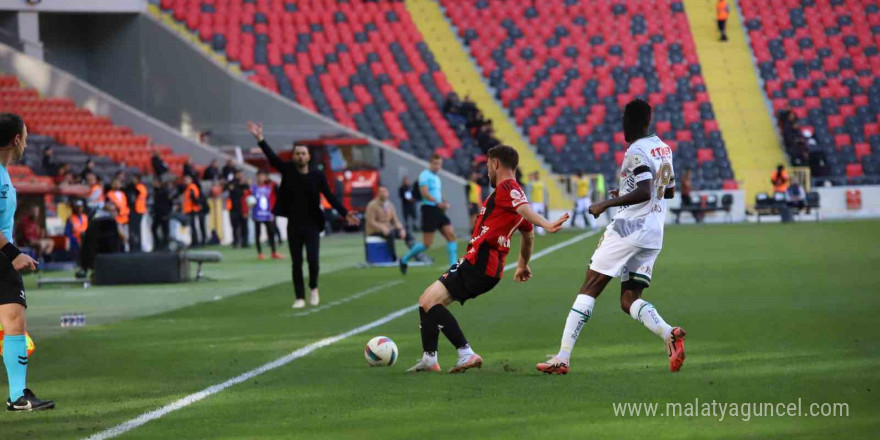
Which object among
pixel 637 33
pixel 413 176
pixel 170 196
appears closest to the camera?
pixel 170 196

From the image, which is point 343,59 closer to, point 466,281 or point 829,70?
point 829,70

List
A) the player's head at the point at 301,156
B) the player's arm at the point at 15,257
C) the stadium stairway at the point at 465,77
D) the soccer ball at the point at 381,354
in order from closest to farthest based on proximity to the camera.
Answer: the player's arm at the point at 15,257 → the soccer ball at the point at 381,354 → the player's head at the point at 301,156 → the stadium stairway at the point at 465,77

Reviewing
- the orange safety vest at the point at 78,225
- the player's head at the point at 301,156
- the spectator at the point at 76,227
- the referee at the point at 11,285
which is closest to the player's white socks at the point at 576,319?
the referee at the point at 11,285

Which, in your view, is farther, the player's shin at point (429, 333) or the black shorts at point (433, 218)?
the black shorts at point (433, 218)

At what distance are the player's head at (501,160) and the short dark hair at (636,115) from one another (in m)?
0.83

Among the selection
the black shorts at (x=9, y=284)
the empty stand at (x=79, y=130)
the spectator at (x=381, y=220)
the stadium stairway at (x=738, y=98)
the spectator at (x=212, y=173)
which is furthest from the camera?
the stadium stairway at (x=738, y=98)

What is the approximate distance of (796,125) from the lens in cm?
4803

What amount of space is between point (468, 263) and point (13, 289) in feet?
10.5

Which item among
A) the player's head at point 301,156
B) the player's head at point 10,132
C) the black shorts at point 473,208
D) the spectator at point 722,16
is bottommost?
the black shorts at point 473,208

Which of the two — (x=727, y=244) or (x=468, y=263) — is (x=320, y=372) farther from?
(x=727, y=244)

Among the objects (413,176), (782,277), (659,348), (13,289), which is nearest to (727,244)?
(782,277)

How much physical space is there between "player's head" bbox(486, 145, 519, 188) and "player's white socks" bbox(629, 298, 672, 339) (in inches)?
52.9

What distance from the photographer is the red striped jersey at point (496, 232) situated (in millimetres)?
10102

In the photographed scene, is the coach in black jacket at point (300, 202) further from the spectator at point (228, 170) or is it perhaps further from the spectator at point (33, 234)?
the spectator at point (228, 170)
